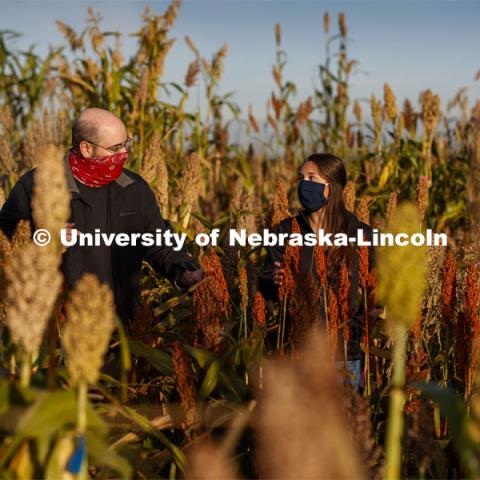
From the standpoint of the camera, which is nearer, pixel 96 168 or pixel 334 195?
pixel 96 168

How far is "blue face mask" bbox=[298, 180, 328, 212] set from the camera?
3.25 metres

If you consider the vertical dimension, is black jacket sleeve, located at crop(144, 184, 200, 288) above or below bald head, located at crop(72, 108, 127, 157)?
below

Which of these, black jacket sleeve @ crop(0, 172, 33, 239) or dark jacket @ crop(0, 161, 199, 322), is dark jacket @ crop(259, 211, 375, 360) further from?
black jacket sleeve @ crop(0, 172, 33, 239)

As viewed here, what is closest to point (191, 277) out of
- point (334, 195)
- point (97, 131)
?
point (97, 131)

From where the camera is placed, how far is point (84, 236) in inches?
126

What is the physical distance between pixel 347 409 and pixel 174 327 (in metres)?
1.39

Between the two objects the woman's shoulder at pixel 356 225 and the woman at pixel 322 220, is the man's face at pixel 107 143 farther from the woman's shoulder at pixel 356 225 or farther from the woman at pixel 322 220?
the woman's shoulder at pixel 356 225

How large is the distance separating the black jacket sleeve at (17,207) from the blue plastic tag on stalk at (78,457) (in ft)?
6.77

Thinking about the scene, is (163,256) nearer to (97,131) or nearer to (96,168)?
(96,168)

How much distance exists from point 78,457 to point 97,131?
2032 mm

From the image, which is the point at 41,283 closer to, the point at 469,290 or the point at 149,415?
the point at 149,415

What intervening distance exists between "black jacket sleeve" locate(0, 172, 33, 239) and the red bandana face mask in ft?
0.70

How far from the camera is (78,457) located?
1195mm

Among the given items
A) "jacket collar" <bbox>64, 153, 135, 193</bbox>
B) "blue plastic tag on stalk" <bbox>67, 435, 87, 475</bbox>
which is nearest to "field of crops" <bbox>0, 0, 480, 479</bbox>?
"blue plastic tag on stalk" <bbox>67, 435, 87, 475</bbox>
